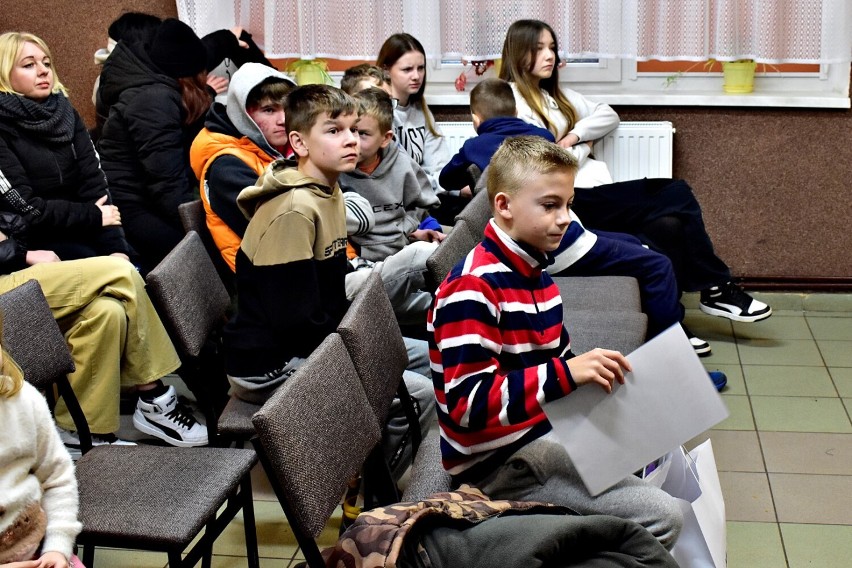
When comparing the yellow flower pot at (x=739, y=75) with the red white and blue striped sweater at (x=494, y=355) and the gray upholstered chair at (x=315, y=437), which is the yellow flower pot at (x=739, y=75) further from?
the gray upholstered chair at (x=315, y=437)

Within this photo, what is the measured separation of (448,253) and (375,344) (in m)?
0.56

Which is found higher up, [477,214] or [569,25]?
[569,25]

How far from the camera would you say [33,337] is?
2.19 m

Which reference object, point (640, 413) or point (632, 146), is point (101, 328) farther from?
point (632, 146)

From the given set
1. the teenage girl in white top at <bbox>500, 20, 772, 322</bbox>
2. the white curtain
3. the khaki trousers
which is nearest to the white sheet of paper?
the khaki trousers

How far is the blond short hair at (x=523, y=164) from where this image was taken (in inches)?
77.2

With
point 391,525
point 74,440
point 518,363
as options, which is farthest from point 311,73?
point 391,525

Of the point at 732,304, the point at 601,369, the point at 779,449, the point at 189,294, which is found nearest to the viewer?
the point at 601,369

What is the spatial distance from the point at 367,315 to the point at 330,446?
41cm

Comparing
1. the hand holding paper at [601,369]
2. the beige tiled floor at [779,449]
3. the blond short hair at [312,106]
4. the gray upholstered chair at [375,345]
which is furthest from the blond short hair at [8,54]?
the hand holding paper at [601,369]

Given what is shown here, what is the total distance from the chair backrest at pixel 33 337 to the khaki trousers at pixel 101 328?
0.70 meters

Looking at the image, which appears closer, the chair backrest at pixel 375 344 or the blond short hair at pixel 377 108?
the chair backrest at pixel 375 344

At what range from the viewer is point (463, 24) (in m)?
4.29

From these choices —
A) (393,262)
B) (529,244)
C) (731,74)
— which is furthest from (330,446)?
(731,74)
